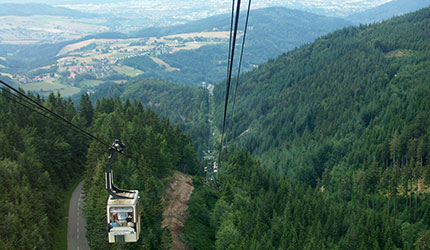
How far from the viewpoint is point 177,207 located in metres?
66.9

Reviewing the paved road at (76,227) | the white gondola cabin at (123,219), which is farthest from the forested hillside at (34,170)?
the white gondola cabin at (123,219)

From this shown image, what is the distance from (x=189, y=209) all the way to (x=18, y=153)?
92.9ft

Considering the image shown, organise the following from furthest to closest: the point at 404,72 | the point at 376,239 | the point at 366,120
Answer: the point at 404,72
the point at 366,120
the point at 376,239

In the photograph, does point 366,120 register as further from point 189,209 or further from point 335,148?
point 189,209

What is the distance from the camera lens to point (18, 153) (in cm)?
5656

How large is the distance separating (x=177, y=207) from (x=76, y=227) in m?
16.8

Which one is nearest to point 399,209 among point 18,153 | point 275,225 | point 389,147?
point 389,147

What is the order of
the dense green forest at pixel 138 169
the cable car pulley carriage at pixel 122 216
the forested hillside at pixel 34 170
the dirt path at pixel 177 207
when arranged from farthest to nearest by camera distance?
the dirt path at pixel 177 207
the dense green forest at pixel 138 169
the forested hillside at pixel 34 170
the cable car pulley carriage at pixel 122 216

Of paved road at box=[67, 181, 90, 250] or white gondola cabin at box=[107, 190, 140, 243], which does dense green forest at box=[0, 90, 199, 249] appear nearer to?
paved road at box=[67, 181, 90, 250]

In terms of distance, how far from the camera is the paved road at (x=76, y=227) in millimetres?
53562

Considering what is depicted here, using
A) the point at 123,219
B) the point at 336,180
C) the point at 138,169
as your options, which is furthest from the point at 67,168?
the point at 336,180

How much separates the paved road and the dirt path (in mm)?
12057

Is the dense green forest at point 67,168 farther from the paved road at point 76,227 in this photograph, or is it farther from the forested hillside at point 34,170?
the paved road at point 76,227

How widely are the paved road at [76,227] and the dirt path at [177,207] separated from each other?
12057 mm
